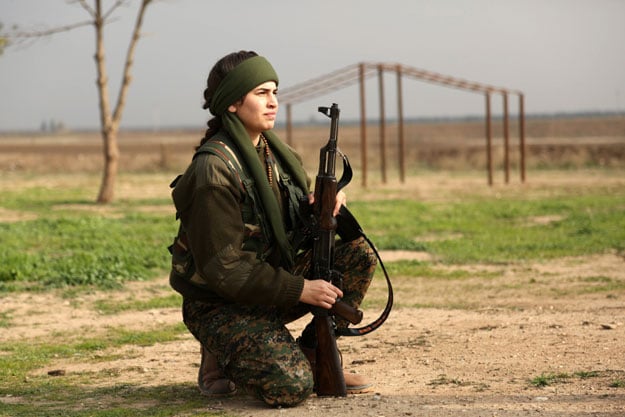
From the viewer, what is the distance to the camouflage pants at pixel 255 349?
4965 millimetres

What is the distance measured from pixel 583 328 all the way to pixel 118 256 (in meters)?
5.19

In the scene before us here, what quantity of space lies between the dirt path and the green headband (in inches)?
57.2

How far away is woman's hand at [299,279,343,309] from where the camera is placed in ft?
16.3

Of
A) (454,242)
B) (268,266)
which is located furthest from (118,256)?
(268,266)

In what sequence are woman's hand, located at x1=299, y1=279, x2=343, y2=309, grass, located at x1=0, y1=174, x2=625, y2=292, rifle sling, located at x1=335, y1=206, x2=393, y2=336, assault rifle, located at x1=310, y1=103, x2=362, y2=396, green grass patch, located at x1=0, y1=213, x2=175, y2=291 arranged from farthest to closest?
1. grass, located at x1=0, y1=174, x2=625, y2=292
2. green grass patch, located at x1=0, y1=213, x2=175, y2=291
3. rifle sling, located at x1=335, y1=206, x2=393, y2=336
4. assault rifle, located at x1=310, y1=103, x2=362, y2=396
5. woman's hand, located at x1=299, y1=279, x2=343, y2=309

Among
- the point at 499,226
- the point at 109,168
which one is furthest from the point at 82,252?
the point at 109,168

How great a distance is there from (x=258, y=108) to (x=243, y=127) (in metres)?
0.11

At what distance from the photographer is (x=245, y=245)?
16.6ft

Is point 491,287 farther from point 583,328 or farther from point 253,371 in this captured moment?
point 253,371

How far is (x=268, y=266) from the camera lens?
4922mm

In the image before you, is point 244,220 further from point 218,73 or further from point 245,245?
point 218,73

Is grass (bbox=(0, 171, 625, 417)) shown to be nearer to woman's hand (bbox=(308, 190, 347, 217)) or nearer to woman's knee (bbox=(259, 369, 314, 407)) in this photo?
woman's knee (bbox=(259, 369, 314, 407))

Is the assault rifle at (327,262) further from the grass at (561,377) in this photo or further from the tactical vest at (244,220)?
the grass at (561,377)

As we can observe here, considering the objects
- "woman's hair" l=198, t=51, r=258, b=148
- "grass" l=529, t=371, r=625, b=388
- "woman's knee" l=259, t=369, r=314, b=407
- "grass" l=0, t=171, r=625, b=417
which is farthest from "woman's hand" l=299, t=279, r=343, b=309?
"grass" l=529, t=371, r=625, b=388
